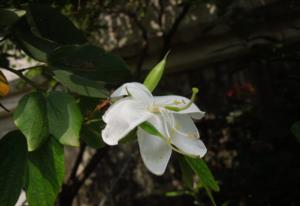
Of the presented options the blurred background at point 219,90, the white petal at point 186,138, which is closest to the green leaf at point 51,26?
the white petal at point 186,138

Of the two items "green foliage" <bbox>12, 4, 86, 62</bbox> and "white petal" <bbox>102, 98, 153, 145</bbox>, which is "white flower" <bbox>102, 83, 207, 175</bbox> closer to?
"white petal" <bbox>102, 98, 153, 145</bbox>

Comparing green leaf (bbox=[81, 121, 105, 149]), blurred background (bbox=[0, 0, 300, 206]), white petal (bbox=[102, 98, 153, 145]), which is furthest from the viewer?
blurred background (bbox=[0, 0, 300, 206])

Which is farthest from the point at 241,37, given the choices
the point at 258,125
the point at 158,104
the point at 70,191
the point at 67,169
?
the point at 158,104

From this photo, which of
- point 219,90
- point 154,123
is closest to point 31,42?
point 154,123

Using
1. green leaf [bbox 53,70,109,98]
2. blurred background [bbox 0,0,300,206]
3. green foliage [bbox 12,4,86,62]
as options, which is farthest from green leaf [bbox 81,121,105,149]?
blurred background [bbox 0,0,300,206]

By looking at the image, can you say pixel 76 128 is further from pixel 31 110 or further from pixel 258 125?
pixel 258 125

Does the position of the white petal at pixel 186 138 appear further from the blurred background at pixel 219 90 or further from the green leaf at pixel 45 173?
the blurred background at pixel 219 90
